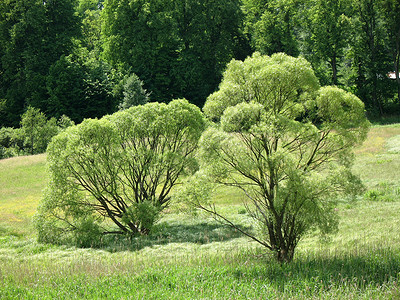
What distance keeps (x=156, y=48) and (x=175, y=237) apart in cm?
4419

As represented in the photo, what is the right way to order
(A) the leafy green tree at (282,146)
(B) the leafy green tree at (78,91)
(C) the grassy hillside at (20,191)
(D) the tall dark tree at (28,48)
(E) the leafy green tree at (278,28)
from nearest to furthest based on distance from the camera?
(A) the leafy green tree at (282,146) → (C) the grassy hillside at (20,191) → (B) the leafy green tree at (78,91) → (E) the leafy green tree at (278,28) → (D) the tall dark tree at (28,48)

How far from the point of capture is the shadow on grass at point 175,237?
18.4 meters

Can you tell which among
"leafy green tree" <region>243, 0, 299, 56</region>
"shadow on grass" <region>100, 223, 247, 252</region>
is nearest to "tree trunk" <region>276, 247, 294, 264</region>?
"shadow on grass" <region>100, 223, 247, 252</region>

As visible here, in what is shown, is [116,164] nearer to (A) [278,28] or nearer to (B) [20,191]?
(B) [20,191]

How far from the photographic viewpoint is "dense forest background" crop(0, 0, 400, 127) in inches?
2133

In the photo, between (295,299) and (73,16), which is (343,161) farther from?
(73,16)

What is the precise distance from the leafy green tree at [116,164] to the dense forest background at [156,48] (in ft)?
114

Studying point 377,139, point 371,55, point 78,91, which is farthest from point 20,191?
point 371,55

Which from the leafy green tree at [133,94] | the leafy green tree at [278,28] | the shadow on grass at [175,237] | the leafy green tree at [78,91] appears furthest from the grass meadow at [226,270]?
the leafy green tree at [278,28]

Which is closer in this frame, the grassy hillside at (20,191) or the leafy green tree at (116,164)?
the leafy green tree at (116,164)

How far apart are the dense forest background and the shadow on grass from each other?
36.9 metres

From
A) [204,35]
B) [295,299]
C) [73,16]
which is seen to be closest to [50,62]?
[73,16]

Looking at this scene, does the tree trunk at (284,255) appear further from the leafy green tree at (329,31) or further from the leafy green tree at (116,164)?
the leafy green tree at (329,31)

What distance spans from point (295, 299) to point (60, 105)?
171 feet
